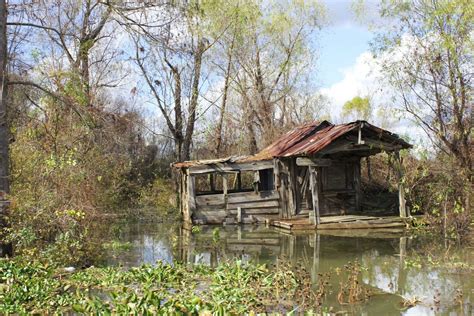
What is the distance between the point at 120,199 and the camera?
87.7 feet

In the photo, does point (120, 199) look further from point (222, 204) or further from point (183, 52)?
point (183, 52)

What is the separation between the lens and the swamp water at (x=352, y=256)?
911 cm

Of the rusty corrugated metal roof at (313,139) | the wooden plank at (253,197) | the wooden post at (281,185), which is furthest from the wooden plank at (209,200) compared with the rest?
the wooden post at (281,185)

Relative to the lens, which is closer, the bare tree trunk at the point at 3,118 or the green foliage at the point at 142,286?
the green foliage at the point at 142,286

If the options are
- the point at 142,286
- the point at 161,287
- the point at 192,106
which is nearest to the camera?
the point at 142,286

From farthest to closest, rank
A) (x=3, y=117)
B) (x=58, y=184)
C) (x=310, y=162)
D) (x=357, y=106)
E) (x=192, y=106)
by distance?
(x=357, y=106)
(x=192, y=106)
(x=310, y=162)
(x=58, y=184)
(x=3, y=117)

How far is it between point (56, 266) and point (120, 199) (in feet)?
52.8

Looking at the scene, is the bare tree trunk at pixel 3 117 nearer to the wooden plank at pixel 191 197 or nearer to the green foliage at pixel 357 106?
the wooden plank at pixel 191 197

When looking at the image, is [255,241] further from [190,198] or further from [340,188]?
[340,188]

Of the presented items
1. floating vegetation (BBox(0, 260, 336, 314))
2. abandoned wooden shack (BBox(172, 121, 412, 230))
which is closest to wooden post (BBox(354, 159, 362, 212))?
abandoned wooden shack (BBox(172, 121, 412, 230))

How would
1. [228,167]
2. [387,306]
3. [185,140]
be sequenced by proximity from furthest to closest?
[185,140], [228,167], [387,306]

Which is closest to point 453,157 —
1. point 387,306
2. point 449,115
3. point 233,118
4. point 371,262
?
point 449,115

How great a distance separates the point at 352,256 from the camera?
13570 millimetres

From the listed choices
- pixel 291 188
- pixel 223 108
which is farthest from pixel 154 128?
pixel 291 188
